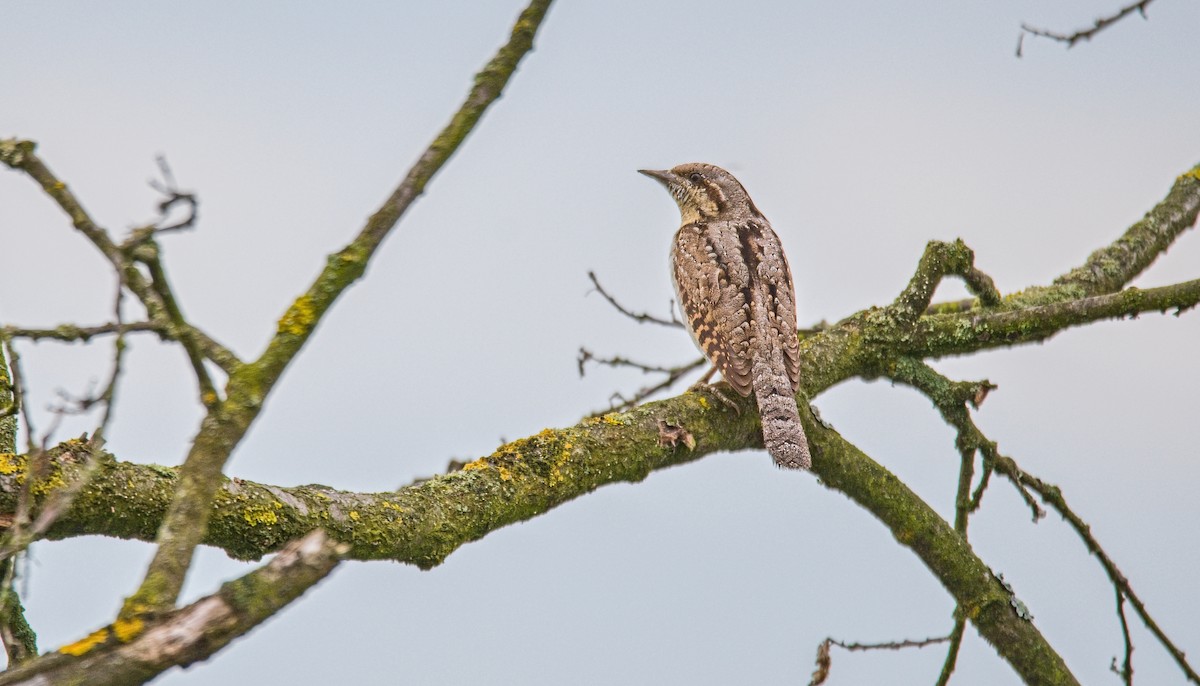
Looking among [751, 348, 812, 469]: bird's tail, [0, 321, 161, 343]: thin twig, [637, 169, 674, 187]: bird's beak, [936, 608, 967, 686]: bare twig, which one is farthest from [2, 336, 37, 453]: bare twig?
[637, 169, 674, 187]: bird's beak

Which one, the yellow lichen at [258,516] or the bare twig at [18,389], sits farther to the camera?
the yellow lichen at [258,516]

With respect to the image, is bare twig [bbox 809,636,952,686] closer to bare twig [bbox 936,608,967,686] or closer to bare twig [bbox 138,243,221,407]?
bare twig [bbox 936,608,967,686]

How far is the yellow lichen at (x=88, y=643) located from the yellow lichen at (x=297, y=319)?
2.57 feet

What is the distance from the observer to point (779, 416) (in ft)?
16.6

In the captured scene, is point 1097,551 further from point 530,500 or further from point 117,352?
point 117,352

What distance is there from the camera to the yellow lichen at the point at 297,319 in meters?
2.79

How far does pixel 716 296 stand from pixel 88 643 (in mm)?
4094

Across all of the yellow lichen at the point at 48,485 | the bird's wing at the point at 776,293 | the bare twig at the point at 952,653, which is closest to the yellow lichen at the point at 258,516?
the yellow lichen at the point at 48,485

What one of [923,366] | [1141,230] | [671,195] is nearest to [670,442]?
[923,366]

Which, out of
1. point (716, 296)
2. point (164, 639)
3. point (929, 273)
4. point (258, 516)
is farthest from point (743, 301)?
point (164, 639)

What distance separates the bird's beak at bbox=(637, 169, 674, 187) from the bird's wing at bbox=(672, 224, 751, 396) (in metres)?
1.10

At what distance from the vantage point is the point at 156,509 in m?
3.48

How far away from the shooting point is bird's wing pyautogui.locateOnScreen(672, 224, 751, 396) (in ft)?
18.2

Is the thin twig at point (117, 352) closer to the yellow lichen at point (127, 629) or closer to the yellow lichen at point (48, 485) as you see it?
the yellow lichen at point (127, 629)
